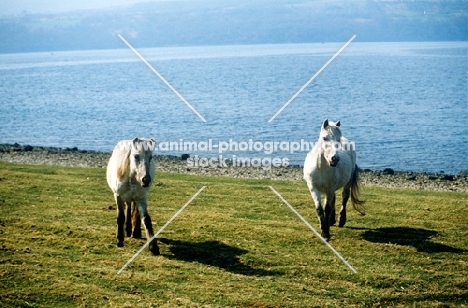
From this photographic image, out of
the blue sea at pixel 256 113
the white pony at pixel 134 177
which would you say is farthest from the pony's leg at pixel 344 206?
the blue sea at pixel 256 113

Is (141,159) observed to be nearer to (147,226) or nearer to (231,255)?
(147,226)

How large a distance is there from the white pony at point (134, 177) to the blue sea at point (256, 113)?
26.2 metres

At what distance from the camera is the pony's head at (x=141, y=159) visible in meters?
11.8

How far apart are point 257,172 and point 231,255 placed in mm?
20023

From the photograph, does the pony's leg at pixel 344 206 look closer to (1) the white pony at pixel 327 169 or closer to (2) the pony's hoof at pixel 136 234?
(1) the white pony at pixel 327 169

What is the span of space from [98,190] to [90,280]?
396 inches

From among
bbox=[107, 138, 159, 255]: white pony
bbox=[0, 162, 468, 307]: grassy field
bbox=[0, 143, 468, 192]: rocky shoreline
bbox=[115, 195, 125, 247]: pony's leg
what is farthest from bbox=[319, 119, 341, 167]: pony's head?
bbox=[0, 143, 468, 192]: rocky shoreline

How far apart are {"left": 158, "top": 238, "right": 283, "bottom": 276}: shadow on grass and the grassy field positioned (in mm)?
25

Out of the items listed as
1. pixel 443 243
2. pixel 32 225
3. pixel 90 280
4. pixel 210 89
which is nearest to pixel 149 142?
pixel 90 280

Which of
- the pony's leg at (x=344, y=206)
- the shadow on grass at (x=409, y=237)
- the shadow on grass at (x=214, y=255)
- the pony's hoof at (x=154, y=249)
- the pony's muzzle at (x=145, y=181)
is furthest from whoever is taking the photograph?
the pony's leg at (x=344, y=206)

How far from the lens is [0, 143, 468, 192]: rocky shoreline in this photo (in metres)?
30.3

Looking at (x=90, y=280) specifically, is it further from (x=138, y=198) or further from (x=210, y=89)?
(x=210, y=89)

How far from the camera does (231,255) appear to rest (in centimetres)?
1242

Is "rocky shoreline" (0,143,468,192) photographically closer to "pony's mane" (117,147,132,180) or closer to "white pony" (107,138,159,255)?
"white pony" (107,138,159,255)
